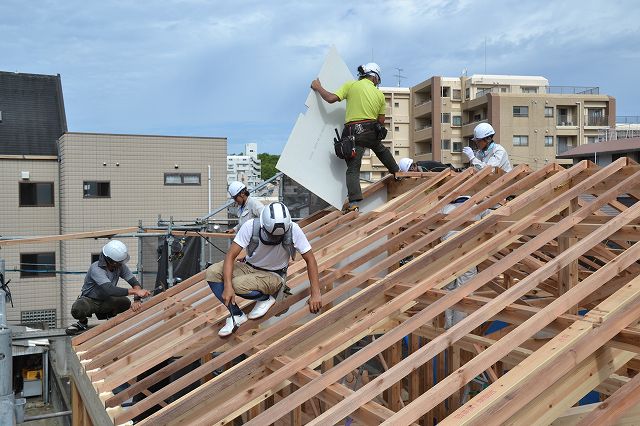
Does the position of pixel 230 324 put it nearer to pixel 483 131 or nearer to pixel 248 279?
pixel 248 279

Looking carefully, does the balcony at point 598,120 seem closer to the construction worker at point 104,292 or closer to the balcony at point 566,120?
the balcony at point 566,120

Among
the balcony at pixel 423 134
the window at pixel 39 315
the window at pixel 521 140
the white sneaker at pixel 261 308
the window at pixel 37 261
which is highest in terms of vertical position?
the balcony at pixel 423 134

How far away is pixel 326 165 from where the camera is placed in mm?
7527

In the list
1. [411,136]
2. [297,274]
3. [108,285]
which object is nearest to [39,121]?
[108,285]

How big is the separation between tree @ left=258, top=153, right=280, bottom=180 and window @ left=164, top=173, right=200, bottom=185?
61009 millimetres

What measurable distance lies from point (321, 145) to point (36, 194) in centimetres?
1771

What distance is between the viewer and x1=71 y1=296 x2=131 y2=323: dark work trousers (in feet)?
23.1

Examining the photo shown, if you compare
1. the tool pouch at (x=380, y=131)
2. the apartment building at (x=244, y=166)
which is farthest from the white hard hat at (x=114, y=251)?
the apartment building at (x=244, y=166)

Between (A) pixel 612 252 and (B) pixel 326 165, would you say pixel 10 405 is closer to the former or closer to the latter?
(B) pixel 326 165

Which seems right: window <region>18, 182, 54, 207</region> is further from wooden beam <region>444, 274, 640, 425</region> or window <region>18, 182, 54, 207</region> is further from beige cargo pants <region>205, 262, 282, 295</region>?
wooden beam <region>444, 274, 640, 425</region>

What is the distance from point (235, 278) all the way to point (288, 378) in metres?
1.03

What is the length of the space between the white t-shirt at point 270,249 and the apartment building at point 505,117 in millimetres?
39812

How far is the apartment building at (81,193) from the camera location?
20969mm

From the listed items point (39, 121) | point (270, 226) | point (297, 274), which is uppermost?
point (39, 121)
